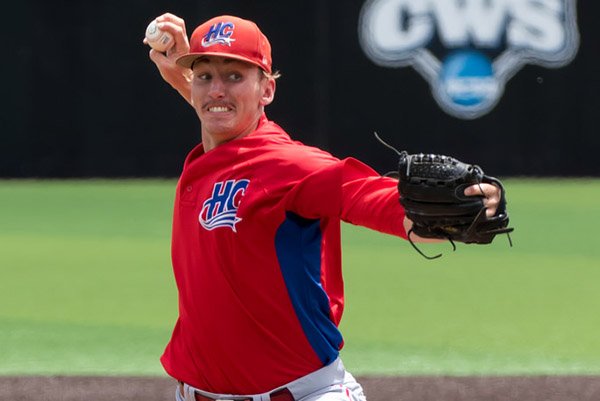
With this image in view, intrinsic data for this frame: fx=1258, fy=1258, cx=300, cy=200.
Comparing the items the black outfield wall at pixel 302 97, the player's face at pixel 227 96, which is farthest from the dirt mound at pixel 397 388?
the black outfield wall at pixel 302 97

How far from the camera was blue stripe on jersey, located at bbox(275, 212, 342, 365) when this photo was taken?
11.8ft

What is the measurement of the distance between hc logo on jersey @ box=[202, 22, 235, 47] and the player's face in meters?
0.06

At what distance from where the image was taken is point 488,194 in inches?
124

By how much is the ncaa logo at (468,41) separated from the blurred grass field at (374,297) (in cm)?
267

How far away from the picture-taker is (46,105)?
16172mm

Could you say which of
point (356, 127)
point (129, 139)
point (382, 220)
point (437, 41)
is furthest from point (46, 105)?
point (382, 220)

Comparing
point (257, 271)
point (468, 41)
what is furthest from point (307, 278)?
point (468, 41)

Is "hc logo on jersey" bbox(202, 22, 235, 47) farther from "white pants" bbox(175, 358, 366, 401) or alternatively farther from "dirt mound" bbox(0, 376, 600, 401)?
"dirt mound" bbox(0, 376, 600, 401)

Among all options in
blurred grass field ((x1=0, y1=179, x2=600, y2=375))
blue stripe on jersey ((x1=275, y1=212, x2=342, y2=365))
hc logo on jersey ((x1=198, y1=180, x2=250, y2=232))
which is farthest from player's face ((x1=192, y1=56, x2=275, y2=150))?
blurred grass field ((x1=0, y1=179, x2=600, y2=375))

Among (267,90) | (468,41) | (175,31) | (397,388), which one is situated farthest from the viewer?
(468,41)

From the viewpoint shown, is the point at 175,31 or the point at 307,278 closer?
the point at 307,278

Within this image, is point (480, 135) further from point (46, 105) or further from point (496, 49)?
point (46, 105)

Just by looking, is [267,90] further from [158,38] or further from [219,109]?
[158,38]

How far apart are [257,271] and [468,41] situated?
12.8 metres
